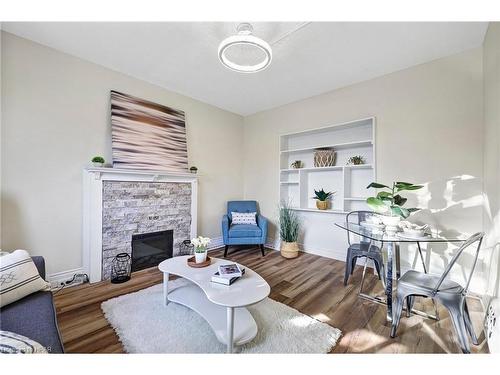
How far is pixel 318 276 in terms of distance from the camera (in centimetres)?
269

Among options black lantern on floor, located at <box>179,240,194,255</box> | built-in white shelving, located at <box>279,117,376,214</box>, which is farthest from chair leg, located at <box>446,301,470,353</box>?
black lantern on floor, located at <box>179,240,194,255</box>

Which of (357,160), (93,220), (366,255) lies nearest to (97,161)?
(93,220)

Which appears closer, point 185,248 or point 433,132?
point 433,132

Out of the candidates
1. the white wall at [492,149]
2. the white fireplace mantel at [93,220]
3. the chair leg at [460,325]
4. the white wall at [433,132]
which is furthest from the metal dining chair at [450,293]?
the white fireplace mantel at [93,220]

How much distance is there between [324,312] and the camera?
192 centimetres

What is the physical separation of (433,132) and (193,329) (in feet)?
10.5

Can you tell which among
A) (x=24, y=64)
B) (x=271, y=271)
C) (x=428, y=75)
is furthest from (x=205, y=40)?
(x=271, y=271)

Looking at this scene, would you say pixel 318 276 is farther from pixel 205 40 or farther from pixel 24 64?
pixel 24 64

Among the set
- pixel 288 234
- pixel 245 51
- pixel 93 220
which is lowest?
pixel 288 234

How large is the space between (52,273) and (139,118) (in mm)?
2076

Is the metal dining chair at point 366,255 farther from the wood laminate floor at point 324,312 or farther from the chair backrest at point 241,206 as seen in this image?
the chair backrest at point 241,206

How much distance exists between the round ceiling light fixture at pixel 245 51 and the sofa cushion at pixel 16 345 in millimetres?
2180

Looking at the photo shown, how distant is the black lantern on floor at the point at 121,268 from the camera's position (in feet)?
8.27

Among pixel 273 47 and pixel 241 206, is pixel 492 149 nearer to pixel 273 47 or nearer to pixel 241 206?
pixel 273 47
